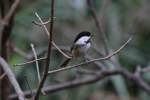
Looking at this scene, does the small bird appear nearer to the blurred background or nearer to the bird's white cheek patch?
the bird's white cheek patch

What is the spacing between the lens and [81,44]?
1.21 metres

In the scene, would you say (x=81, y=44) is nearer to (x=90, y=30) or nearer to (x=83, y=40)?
(x=83, y=40)

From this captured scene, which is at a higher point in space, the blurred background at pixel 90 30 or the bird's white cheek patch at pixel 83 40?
the bird's white cheek patch at pixel 83 40

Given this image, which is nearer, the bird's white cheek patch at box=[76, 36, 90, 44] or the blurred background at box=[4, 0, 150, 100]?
the bird's white cheek patch at box=[76, 36, 90, 44]

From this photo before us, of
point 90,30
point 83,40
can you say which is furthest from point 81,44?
point 90,30

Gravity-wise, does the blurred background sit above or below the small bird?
below

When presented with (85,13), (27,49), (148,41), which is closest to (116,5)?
(85,13)

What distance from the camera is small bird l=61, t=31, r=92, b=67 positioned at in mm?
1181

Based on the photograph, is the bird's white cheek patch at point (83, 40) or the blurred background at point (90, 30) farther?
the blurred background at point (90, 30)

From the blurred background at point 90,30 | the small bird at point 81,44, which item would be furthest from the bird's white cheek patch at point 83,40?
the blurred background at point 90,30

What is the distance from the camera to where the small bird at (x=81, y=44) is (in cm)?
118

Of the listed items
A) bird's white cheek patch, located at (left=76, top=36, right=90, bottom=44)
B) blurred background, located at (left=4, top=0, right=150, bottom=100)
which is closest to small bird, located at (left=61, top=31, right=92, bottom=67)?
bird's white cheek patch, located at (left=76, top=36, right=90, bottom=44)

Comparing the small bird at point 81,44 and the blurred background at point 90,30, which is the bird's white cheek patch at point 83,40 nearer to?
the small bird at point 81,44

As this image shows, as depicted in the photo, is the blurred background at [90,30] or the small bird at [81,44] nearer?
the small bird at [81,44]
